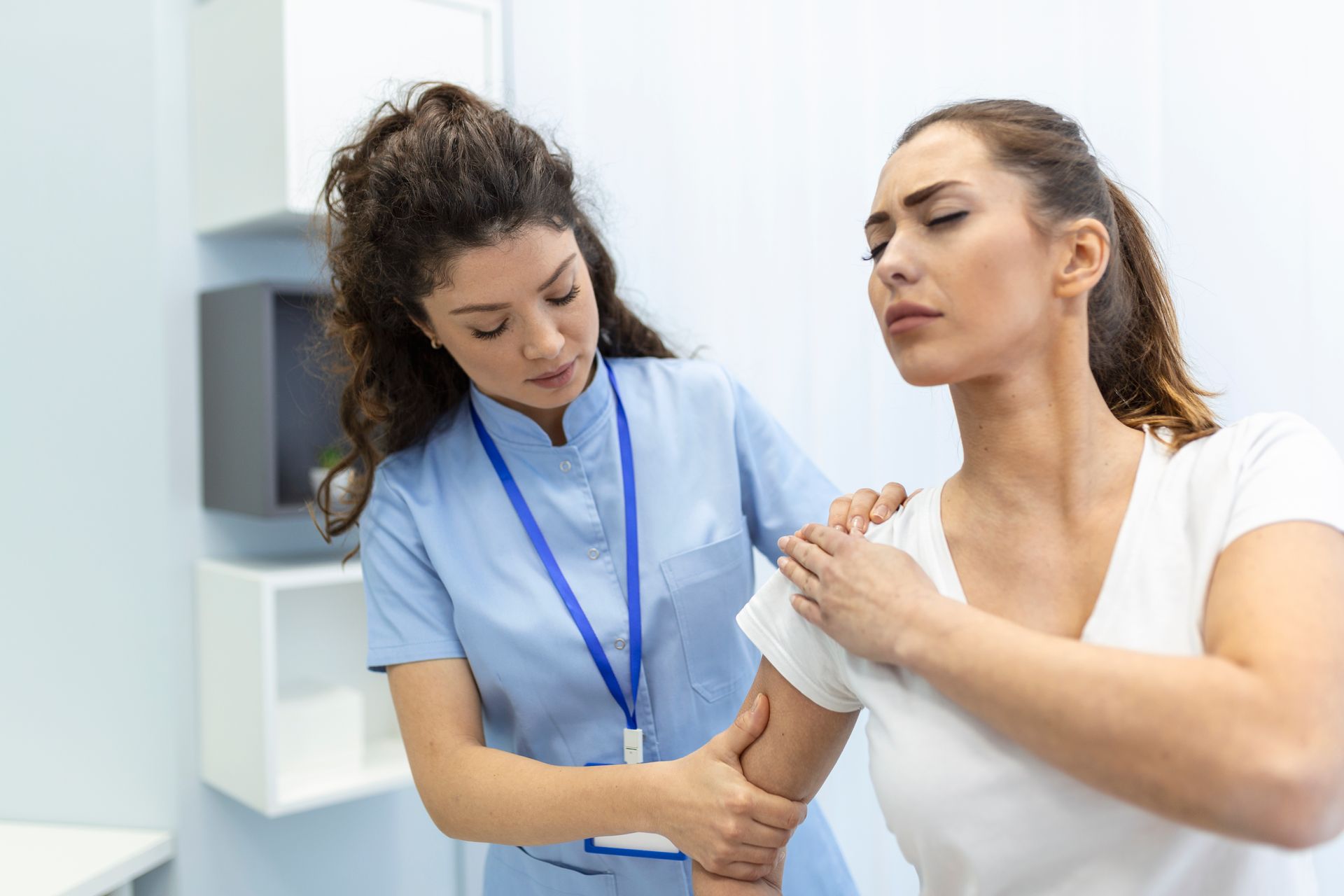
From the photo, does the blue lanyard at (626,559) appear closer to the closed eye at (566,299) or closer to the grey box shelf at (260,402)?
the closed eye at (566,299)

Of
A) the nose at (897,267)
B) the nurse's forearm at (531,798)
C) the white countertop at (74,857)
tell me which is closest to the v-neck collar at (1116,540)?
the nose at (897,267)

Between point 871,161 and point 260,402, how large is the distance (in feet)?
3.97

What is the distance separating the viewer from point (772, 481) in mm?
1529

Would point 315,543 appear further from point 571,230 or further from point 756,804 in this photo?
point 756,804

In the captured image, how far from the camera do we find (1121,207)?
3.67ft

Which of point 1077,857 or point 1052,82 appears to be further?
point 1052,82

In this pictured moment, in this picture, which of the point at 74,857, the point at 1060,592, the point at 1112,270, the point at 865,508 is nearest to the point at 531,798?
the point at 865,508

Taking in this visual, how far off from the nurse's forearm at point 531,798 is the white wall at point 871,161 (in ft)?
2.74

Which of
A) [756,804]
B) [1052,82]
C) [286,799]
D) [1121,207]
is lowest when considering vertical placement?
[286,799]

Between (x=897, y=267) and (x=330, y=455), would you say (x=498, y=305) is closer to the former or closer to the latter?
(x=897, y=267)

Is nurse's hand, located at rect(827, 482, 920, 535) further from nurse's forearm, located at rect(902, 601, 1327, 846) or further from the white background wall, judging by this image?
the white background wall

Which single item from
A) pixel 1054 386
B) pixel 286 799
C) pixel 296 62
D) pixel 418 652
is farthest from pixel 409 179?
pixel 286 799

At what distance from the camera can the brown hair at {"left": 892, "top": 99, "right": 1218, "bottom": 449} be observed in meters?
0.98

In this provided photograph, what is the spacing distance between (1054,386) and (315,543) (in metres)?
1.83
